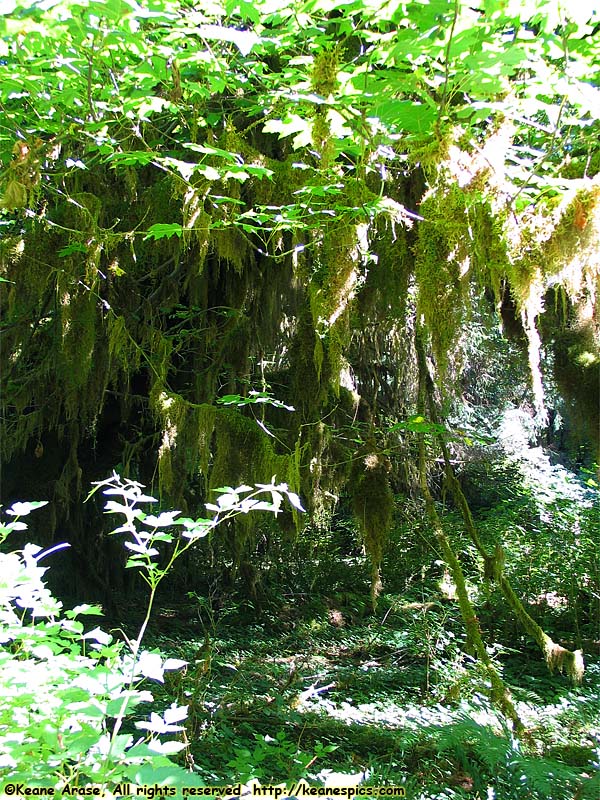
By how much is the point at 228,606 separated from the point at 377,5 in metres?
7.21

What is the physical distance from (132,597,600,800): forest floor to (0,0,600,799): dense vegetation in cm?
4

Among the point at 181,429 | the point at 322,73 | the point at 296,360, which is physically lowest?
the point at 181,429

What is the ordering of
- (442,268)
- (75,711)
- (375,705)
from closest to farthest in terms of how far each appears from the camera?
(75,711), (442,268), (375,705)

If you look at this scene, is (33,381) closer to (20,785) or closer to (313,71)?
(313,71)

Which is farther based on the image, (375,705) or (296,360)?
(375,705)

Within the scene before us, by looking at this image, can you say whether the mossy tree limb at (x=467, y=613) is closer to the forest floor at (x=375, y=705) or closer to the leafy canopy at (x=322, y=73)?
the forest floor at (x=375, y=705)

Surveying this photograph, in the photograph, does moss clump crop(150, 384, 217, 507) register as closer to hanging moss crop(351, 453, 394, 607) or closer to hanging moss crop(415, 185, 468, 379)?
hanging moss crop(351, 453, 394, 607)

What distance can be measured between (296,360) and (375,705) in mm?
3062

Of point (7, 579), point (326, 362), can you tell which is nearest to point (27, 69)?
point (7, 579)

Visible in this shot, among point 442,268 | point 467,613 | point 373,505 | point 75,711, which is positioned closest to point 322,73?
point 442,268

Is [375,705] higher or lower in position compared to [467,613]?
lower

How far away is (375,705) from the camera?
528cm

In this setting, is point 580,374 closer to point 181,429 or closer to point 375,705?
point 181,429

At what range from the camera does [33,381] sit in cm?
509
